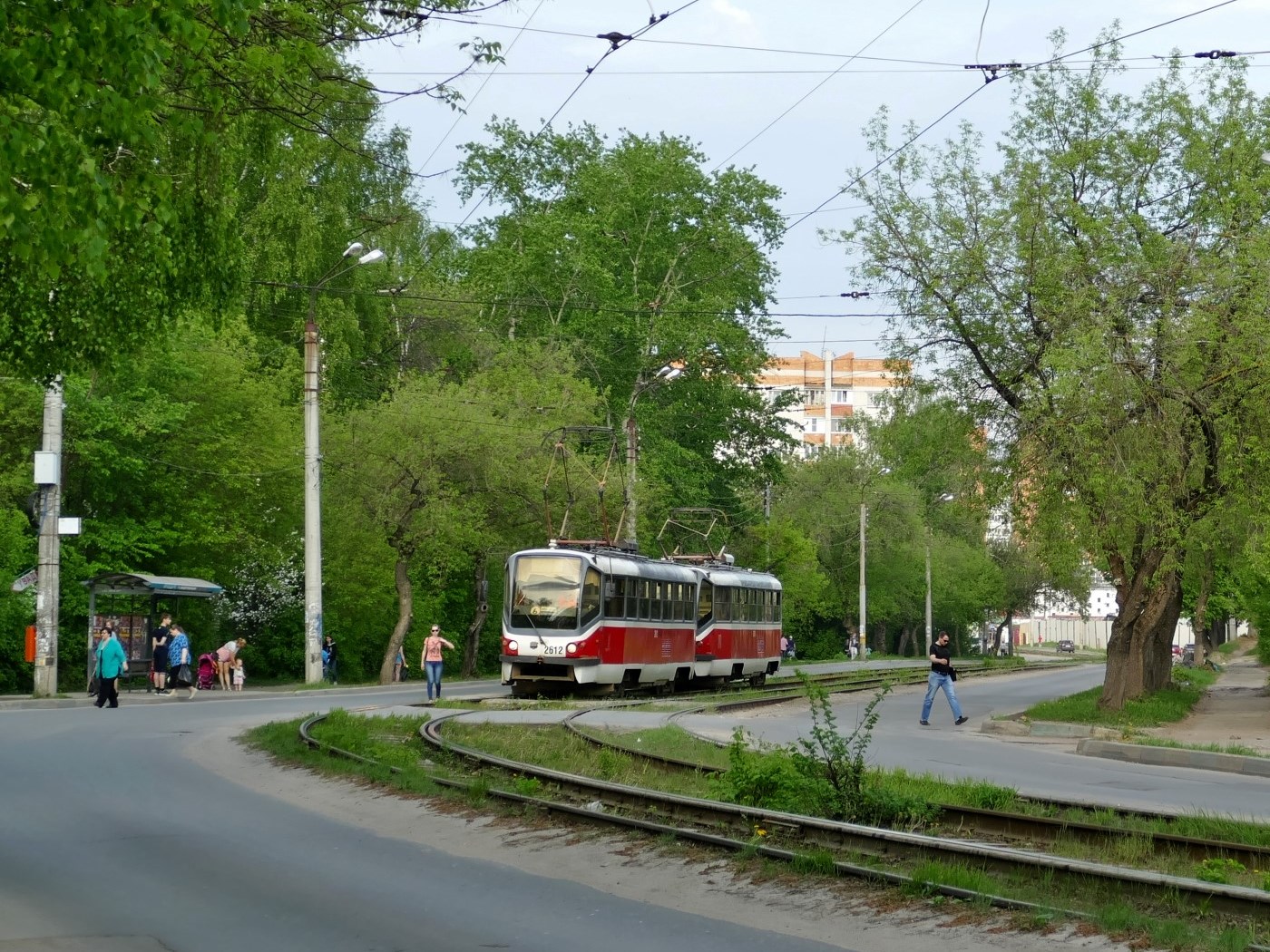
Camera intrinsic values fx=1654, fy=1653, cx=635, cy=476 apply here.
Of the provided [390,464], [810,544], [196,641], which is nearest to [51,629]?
[196,641]

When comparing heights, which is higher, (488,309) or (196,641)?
(488,309)

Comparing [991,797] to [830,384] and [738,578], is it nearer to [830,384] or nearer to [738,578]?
[738,578]

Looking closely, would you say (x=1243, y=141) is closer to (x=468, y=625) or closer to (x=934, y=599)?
(x=468, y=625)

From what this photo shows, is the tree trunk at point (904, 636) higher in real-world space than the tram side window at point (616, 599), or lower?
lower

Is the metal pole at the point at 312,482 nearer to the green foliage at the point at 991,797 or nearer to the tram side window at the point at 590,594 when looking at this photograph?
the tram side window at the point at 590,594

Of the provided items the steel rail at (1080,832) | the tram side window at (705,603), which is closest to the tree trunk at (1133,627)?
the tram side window at (705,603)

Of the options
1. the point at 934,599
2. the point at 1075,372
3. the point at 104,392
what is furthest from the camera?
the point at 934,599

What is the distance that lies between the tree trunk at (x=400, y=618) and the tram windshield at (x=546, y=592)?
1322 cm

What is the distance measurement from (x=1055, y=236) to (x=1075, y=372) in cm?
404

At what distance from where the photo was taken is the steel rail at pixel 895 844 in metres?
8.99

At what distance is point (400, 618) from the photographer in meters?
45.9

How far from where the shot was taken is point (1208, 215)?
2744 centimetres

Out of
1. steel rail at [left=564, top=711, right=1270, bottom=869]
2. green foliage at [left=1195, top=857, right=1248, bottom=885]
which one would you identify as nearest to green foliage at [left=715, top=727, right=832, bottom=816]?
steel rail at [left=564, top=711, right=1270, bottom=869]

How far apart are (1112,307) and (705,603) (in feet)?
54.6
